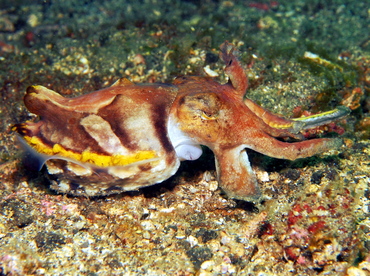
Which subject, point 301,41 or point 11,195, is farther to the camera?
point 301,41

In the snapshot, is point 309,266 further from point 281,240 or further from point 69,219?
point 69,219

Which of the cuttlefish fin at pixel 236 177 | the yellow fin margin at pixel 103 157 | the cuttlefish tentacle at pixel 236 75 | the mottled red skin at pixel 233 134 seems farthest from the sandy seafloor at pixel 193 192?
the yellow fin margin at pixel 103 157

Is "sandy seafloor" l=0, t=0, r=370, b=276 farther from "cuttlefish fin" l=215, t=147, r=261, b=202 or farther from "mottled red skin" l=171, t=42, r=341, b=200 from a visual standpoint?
"mottled red skin" l=171, t=42, r=341, b=200

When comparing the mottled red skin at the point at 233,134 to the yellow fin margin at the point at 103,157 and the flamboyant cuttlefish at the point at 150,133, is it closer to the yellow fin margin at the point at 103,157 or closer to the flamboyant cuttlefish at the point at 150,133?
the flamboyant cuttlefish at the point at 150,133

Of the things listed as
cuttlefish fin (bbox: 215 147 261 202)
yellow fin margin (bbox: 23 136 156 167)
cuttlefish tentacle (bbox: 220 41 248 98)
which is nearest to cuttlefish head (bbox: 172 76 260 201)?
cuttlefish fin (bbox: 215 147 261 202)

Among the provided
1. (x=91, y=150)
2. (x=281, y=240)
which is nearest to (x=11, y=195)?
(x=91, y=150)

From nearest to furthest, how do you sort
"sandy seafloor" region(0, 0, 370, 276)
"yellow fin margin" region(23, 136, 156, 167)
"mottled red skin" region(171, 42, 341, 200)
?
"yellow fin margin" region(23, 136, 156, 167), "sandy seafloor" region(0, 0, 370, 276), "mottled red skin" region(171, 42, 341, 200)
